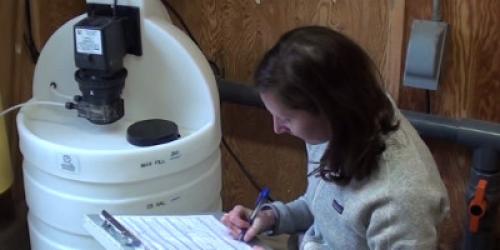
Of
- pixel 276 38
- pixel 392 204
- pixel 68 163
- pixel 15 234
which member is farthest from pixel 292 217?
pixel 15 234

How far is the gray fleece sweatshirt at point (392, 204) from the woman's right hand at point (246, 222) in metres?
0.12

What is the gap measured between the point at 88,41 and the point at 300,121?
1.83 feet

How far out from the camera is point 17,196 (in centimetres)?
186

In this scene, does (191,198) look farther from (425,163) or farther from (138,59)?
(425,163)

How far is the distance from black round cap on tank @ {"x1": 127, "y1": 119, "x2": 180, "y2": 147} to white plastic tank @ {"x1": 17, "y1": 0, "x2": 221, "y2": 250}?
0.02 m

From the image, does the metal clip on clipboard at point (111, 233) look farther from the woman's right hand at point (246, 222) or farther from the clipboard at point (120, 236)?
the woman's right hand at point (246, 222)

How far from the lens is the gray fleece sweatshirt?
0.94m

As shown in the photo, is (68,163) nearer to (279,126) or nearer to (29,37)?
(279,126)

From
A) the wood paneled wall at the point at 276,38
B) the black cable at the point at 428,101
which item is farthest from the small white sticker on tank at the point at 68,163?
the black cable at the point at 428,101

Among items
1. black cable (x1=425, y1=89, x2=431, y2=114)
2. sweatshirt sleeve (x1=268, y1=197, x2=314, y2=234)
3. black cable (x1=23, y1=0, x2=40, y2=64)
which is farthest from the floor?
black cable (x1=425, y1=89, x2=431, y2=114)

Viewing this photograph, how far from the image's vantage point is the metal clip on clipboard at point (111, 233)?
1.08 m

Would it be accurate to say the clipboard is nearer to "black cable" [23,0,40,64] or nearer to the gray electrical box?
the gray electrical box

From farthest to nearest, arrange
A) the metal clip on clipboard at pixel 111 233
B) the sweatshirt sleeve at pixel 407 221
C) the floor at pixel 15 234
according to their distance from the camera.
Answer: the floor at pixel 15 234 < the metal clip on clipboard at pixel 111 233 < the sweatshirt sleeve at pixel 407 221

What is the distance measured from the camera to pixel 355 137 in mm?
973
